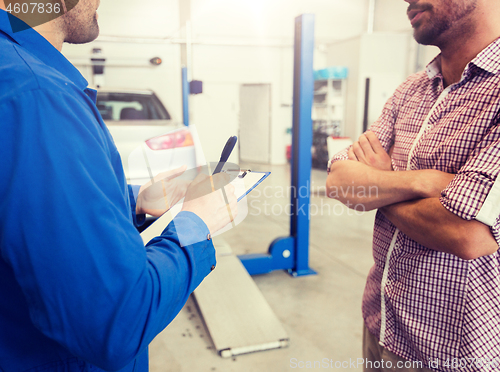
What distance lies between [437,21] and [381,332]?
818 mm

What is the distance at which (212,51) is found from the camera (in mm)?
7340

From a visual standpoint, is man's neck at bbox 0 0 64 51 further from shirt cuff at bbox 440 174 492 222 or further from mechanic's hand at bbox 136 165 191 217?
shirt cuff at bbox 440 174 492 222

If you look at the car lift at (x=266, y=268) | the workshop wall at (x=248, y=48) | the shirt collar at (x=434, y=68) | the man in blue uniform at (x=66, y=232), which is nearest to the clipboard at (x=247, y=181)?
the man in blue uniform at (x=66, y=232)

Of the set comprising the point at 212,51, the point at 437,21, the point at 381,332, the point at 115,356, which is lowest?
the point at 381,332

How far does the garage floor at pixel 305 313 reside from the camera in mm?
1872

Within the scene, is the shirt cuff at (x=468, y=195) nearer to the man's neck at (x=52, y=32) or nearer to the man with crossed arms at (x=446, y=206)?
the man with crossed arms at (x=446, y=206)

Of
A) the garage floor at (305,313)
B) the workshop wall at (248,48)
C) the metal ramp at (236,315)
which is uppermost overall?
the workshop wall at (248,48)

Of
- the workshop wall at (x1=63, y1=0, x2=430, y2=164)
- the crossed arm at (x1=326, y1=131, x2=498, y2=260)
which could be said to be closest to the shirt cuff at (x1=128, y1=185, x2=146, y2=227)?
the crossed arm at (x1=326, y1=131, x2=498, y2=260)

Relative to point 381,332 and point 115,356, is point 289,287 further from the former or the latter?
point 115,356

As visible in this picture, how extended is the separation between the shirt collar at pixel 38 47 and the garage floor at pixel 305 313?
31 cm

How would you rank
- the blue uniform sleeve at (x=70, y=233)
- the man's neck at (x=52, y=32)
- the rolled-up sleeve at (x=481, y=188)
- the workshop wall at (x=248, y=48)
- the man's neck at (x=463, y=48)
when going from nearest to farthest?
1. the blue uniform sleeve at (x=70, y=233)
2. the man's neck at (x=52, y=32)
3. the rolled-up sleeve at (x=481, y=188)
4. the man's neck at (x=463, y=48)
5. the workshop wall at (x=248, y=48)

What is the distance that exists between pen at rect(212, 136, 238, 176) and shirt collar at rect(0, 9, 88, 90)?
0.24 meters

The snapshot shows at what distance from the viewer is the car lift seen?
1982mm

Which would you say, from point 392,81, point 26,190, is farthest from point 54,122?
point 392,81
